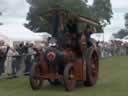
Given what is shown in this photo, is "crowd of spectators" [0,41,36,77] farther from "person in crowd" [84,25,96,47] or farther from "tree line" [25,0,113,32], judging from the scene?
"tree line" [25,0,113,32]

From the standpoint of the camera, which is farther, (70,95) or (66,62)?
(66,62)

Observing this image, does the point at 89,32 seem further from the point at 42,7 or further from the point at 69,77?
the point at 42,7

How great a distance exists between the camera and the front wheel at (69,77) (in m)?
13.3

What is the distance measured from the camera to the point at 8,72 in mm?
18781

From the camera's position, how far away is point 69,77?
534 inches

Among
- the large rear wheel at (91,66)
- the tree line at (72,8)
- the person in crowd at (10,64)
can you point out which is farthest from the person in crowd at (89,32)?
the tree line at (72,8)

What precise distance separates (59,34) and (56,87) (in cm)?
189

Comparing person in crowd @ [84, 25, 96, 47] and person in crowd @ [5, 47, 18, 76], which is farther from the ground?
person in crowd @ [84, 25, 96, 47]

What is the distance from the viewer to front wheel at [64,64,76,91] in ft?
43.5

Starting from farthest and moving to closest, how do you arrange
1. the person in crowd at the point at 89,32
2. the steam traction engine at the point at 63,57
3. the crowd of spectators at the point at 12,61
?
the crowd of spectators at the point at 12,61 < the person in crowd at the point at 89,32 < the steam traction engine at the point at 63,57

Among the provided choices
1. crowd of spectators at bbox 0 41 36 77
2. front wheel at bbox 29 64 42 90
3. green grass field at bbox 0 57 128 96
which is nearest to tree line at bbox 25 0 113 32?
crowd of spectators at bbox 0 41 36 77

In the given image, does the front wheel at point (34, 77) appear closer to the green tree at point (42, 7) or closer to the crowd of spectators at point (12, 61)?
the crowd of spectators at point (12, 61)

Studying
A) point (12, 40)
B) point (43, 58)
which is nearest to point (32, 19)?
point (12, 40)

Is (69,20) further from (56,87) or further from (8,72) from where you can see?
(8,72)
